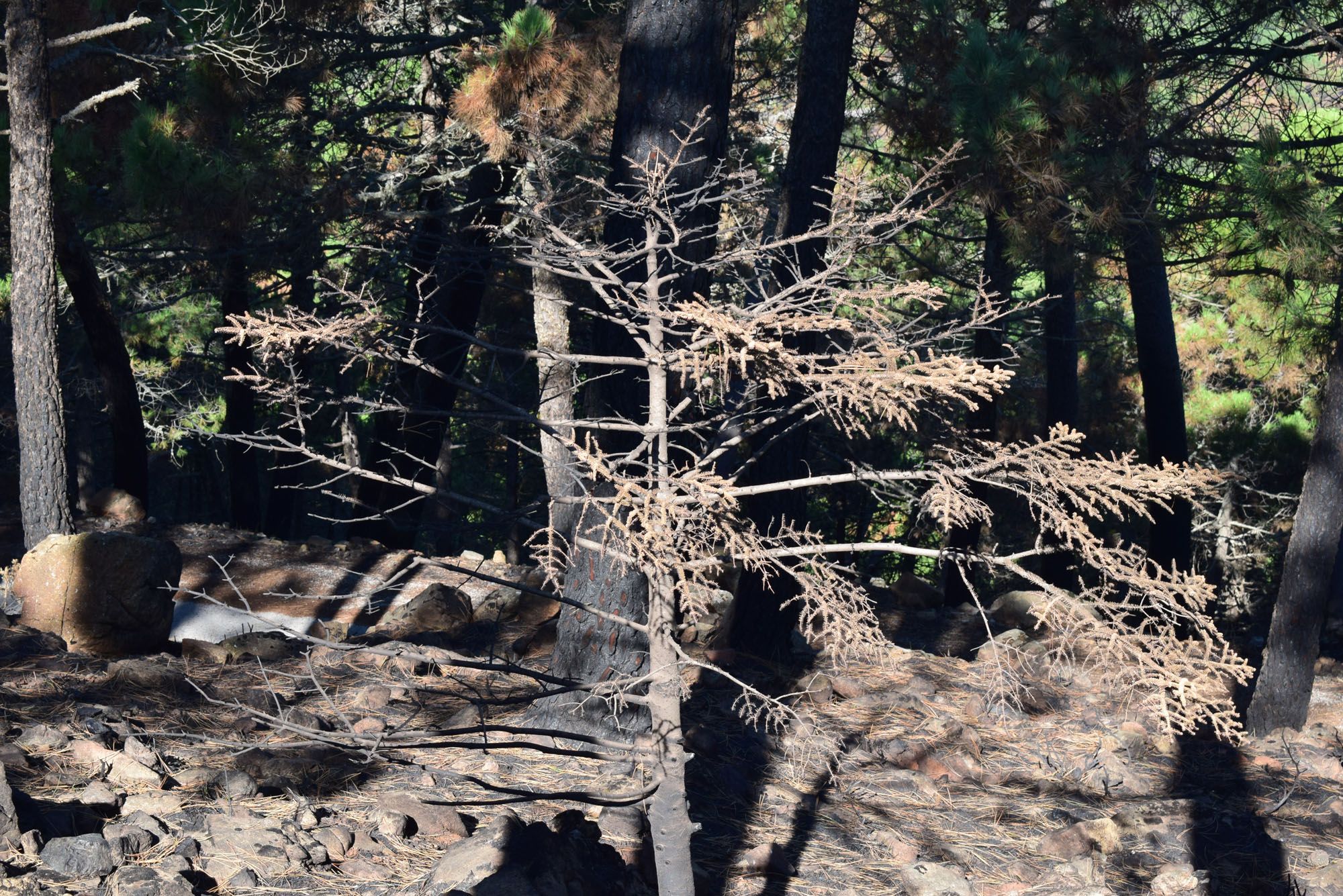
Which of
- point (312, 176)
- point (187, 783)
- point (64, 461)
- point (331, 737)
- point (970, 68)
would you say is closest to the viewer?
point (331, 737)

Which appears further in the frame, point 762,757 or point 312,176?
point 312,176

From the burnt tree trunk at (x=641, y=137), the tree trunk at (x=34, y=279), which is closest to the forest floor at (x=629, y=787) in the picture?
the burnt tree trunk at (x=641, y=137)

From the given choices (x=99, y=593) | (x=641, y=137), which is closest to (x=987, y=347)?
(x=641, y=137)

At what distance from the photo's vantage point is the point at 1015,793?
19.3 ft

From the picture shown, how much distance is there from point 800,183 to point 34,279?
584 cm

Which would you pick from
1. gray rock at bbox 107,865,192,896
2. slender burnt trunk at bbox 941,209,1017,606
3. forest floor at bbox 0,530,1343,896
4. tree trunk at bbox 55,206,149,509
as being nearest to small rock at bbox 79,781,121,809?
forest floor at bbox 0,530,1343,896

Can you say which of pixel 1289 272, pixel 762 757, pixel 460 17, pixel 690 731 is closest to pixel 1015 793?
pixel 762 757

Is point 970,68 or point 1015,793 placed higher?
point 970,68

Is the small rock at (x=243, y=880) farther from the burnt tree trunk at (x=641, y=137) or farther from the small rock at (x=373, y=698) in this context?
the burnt tree trunk at (x=641, y=137)

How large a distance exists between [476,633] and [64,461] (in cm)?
362

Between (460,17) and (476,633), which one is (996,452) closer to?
(476,633)

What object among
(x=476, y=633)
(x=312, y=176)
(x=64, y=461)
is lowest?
(x=476, y=633)

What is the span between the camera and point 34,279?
8289mm

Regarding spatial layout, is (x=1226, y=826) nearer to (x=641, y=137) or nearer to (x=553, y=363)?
(x=641, y=137)
